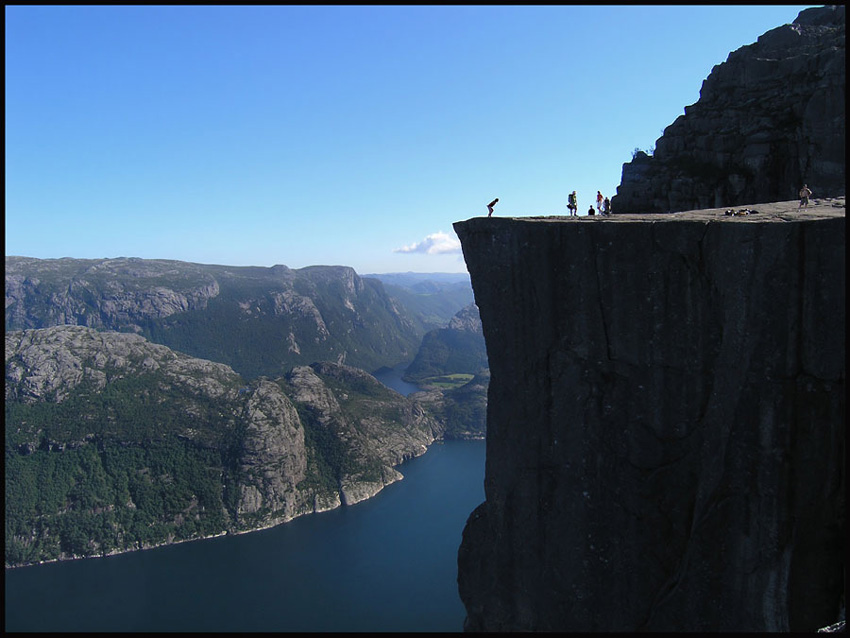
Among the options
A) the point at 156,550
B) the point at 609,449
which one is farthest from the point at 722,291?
the point at 156,550

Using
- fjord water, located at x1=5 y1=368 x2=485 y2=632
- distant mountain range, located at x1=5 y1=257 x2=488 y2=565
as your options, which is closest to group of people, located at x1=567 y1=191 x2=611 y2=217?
fjord water, located at x1=5 y1=368 x2=485 y2=632

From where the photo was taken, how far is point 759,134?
24.9 metres

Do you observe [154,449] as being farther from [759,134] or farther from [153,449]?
[759,134]

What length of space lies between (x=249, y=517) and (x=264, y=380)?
52418 millimetres

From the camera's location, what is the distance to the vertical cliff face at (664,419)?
539 inches

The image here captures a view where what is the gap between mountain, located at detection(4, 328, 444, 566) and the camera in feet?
401

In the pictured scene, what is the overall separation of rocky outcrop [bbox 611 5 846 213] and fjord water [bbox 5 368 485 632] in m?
Answer: 73.6

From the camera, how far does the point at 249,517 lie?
12875 cm

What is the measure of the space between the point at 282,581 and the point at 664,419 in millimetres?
99178

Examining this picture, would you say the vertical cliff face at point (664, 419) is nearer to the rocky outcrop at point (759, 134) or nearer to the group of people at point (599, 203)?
the group of people at point (599, 203)

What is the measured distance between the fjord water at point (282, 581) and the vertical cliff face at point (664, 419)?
70524 millimetres

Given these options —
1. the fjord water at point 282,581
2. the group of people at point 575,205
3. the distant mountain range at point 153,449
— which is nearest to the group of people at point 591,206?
the group of people at point 575,205

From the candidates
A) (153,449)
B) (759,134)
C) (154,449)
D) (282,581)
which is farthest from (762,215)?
(153,449)

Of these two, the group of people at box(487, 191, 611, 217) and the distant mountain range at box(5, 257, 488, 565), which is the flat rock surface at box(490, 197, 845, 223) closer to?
the group of people at box(487, 191, 611, 217)
